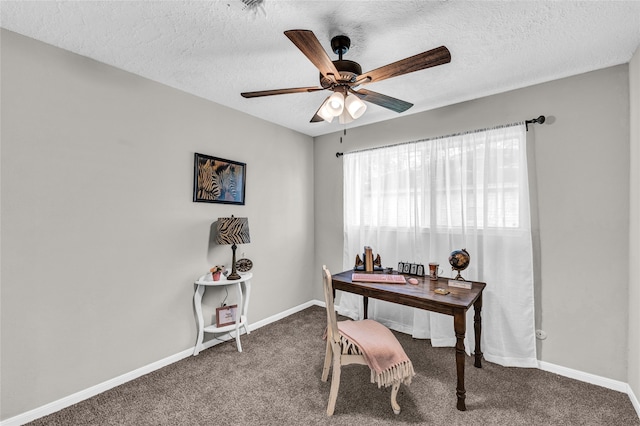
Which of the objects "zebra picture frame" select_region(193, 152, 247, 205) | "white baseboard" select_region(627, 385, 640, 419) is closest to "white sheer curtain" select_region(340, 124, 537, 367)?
"white baseboard" select_region(627, 385, 640, 419)

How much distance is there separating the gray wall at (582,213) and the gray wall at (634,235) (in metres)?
0.07

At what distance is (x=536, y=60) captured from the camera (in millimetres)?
2078

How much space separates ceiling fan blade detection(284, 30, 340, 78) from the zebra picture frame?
1.64 metres

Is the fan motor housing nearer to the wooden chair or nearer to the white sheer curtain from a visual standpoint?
the wooden chair

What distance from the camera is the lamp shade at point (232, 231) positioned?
2.64 metres

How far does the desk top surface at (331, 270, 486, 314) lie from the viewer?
6.48 ft

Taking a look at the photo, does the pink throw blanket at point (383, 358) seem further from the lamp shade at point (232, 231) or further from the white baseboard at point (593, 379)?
the white baseboard at point (593, 379)

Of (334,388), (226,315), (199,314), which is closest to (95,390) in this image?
(199,314)

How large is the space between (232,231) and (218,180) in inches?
23.1

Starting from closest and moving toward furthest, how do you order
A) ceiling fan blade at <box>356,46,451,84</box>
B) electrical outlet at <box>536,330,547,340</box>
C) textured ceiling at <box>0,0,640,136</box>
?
ceiling fan blade at <box>356,46,451,84</box> < textured ceiling at <box>0,0,640,136</box> < electrical outlet at <box>536,330,547,340</box>

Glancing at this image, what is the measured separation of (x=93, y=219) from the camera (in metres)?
2.08

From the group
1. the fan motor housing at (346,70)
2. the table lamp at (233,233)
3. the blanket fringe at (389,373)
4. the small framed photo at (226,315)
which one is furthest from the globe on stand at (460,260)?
the small framed photo at (226,315)

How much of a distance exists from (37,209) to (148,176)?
737 millimetres

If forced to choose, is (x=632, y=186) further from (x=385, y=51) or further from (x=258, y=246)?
(x=258, y=246)
